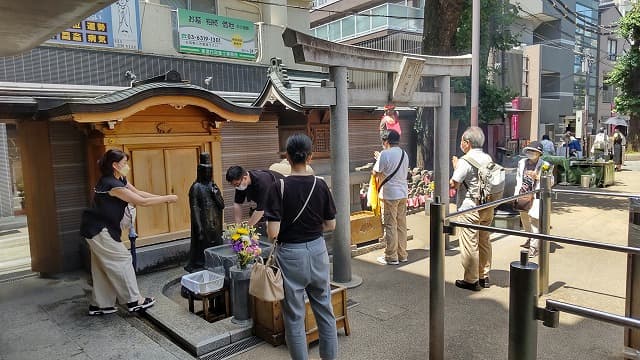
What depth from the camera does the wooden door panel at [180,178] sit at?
6953mm

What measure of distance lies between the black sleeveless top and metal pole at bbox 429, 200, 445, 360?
3.48m

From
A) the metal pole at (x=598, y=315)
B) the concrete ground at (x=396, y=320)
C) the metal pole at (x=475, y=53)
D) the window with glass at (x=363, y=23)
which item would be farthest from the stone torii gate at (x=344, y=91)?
the window with glass at (x=363, y=23)

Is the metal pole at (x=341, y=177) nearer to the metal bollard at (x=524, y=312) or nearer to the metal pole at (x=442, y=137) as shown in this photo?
the metal pole at (x=442, y=137)

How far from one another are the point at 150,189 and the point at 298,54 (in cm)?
328

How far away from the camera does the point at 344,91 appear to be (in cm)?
582

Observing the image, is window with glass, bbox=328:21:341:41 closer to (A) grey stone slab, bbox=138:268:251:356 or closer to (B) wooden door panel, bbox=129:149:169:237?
(B) wooden door panel, bbox=129:149:169:237

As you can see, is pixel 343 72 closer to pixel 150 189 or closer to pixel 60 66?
pixel 150 189

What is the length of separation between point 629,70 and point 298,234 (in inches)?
864

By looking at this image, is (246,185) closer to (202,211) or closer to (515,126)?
(202,211)

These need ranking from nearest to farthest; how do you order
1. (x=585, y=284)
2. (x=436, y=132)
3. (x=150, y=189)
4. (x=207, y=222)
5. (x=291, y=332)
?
(x=291, y=332) < (x=585, y=284) < (x=207, y=222) < (x=150, y=189) < (x=436, y=132)

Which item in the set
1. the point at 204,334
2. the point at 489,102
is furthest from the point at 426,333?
the point at 489,102

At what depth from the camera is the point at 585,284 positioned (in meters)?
5.80

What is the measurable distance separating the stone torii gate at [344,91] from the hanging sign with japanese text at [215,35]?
6.12 metres

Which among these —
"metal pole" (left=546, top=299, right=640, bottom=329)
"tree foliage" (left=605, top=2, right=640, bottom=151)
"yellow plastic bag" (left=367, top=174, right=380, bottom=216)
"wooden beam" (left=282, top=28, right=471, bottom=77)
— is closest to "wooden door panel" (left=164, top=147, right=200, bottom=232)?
"wooden beam" (left=282, top=28, right=471, bottom=77)
